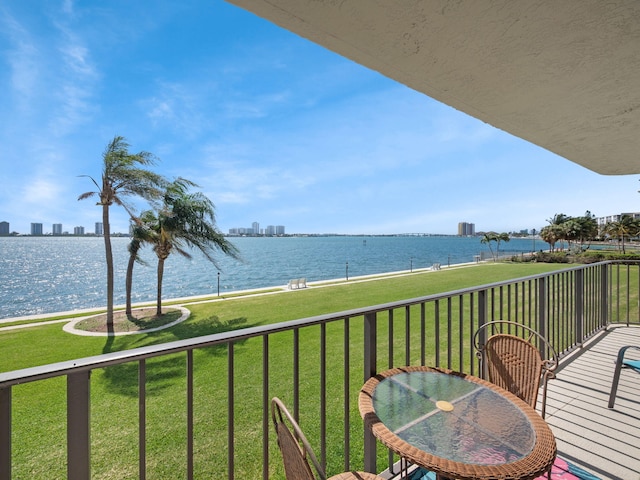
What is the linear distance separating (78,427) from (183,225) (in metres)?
11.7

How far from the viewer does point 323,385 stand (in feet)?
5.27

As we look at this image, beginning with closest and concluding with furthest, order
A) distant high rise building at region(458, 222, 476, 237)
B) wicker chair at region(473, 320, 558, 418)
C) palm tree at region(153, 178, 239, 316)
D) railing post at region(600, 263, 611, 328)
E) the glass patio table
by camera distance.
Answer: the glass patio table, wicker chair at region(473, 320, 558, 418), railing post at region(600, 263, 611, 328), palm tree at region(153, 178, 239, 316), distant high rise building at region(458, 222, 476, 237)

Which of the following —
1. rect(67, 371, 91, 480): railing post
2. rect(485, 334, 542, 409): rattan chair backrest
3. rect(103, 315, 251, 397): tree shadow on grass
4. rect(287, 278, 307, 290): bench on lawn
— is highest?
rect(67, 371, 91, 480): railing post

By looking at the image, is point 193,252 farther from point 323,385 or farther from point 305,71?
point 323,385

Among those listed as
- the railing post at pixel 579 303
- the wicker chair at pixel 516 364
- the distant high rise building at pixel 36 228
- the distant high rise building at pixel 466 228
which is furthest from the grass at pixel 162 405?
the distant high rise building at pixel 466 228

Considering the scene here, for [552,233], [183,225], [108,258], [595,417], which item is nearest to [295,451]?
[595,417]

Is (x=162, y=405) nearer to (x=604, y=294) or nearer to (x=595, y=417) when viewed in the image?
(x=595, y=417)

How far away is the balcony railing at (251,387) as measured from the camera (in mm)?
949

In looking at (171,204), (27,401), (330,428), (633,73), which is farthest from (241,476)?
(171,204)

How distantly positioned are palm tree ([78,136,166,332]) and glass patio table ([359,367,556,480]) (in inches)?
450

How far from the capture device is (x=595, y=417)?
7.49ft

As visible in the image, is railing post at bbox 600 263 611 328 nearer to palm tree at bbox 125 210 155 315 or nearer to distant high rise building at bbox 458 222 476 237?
palm tree at bbox 125 210 155 315

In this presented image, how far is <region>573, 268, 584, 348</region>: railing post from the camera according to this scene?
11.6 ft

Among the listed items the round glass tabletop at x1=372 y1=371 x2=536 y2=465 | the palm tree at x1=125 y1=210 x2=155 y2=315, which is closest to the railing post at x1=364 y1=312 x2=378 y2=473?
the round glass tabletop at x1=372 y1=371 x2=536 y2=465
